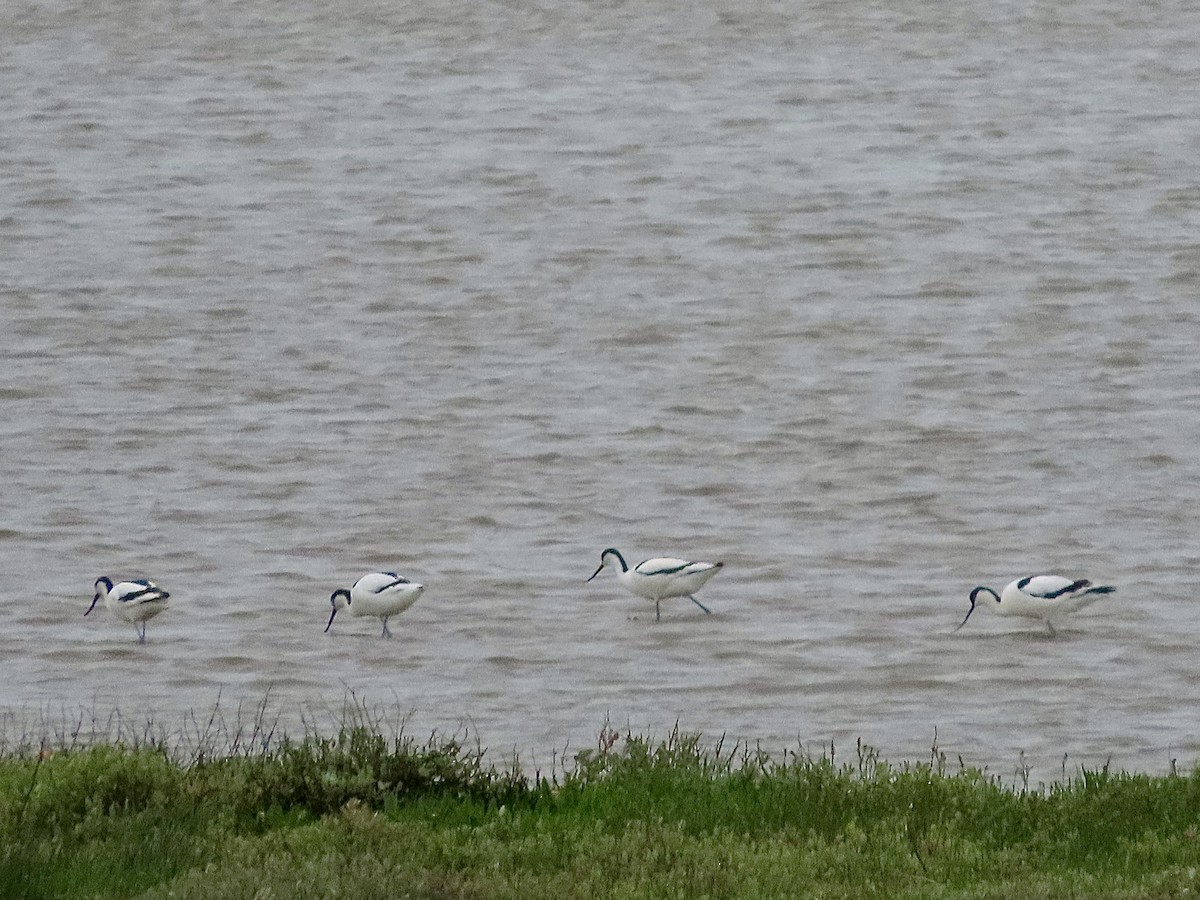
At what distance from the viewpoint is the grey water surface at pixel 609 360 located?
1797 cm

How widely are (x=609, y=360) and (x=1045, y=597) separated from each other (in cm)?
1328

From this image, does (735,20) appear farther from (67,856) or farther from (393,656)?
(67,856)

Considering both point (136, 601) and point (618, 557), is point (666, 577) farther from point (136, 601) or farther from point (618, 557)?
point (136, 601)

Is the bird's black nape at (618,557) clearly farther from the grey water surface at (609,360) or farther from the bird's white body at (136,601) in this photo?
the bird's white body at (136,601)

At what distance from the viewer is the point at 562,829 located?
34.1 feet

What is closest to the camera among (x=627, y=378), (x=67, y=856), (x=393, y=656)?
(x=67, y=856)

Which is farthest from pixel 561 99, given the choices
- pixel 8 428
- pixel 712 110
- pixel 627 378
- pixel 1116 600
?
pixel 1116 600

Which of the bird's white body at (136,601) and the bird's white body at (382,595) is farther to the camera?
the bird's white body at (382,595)

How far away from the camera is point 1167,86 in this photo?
44594 millimetres

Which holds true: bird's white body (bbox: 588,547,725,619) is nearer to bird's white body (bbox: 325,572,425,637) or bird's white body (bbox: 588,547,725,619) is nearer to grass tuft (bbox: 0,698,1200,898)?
bird's white body (bbox: 325,572,425,637)

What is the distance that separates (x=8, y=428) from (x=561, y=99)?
19.8 m

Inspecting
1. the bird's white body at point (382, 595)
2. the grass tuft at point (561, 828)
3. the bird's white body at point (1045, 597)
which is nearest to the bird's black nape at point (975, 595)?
the bird's white body at point (1045, 597)

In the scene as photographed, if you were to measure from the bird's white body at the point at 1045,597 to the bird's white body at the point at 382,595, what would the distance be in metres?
4.45

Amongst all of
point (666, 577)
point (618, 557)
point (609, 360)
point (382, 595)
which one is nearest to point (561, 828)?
point (382, 595)
